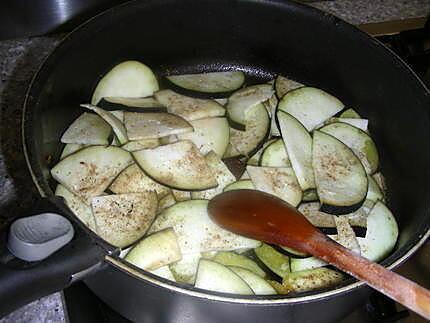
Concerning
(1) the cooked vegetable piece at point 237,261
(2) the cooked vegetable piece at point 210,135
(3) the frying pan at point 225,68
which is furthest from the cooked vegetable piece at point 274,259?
(2) the cooked vegetable piece at point 210,135

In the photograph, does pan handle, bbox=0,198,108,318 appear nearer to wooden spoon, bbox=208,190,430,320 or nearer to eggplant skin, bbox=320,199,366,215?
wooden spoon, bbox=208,190,430,320

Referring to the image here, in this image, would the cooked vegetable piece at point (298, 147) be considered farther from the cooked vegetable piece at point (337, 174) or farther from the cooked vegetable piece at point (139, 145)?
the cooked vegetable piece at point (139, 145)

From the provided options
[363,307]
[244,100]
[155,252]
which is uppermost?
[244,100]

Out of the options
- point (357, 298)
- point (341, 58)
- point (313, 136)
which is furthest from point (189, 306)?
point (341, 58)

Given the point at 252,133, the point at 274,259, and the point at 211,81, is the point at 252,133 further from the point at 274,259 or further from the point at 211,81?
the point at 274,259

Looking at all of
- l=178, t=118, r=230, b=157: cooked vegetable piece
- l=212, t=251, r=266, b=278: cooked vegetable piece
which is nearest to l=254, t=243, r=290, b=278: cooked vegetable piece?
l=212, t=251, r=266, b=278: cooked vegetable piece

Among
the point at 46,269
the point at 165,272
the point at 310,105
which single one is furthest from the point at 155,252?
the point at 310,105

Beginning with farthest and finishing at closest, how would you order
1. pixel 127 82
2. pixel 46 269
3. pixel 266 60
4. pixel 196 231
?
pixel 266 60 < pixel 127 82 < pixel 196 231 < pixel 46 269
